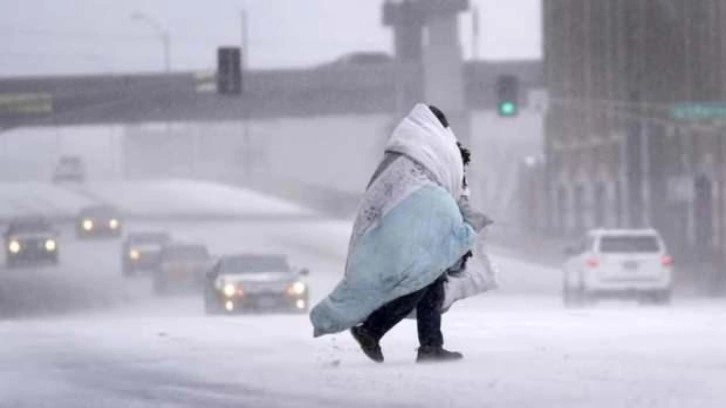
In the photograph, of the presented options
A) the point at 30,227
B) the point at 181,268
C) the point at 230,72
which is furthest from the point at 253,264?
the point at 30,227

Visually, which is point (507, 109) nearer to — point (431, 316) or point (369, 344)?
point (431, 316)

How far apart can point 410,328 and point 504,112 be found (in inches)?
1425

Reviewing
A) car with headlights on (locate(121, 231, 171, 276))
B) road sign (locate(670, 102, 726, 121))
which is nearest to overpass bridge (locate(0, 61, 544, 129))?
car with headlights on (locate(121, 231, 171, 276))

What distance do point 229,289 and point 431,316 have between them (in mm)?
24704

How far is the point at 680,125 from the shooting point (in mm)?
69000

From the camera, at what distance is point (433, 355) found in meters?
13.7

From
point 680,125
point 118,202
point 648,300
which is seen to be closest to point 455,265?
point 648,300

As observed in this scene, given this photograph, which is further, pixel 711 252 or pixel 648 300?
pixel 711 252

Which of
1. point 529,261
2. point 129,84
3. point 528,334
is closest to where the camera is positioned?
point 528,334

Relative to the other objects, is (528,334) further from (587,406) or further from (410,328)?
(587,406)

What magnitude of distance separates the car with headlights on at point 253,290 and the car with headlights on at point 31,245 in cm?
3190

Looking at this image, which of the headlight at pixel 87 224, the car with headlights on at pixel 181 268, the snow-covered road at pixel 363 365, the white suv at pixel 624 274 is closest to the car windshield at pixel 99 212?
the headlight at pixel 87 224

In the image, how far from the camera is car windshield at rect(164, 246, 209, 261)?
185 ft

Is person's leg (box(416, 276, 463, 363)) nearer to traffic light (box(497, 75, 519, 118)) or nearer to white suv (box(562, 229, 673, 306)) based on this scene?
white suv (box(562, 229, 673, 306))
